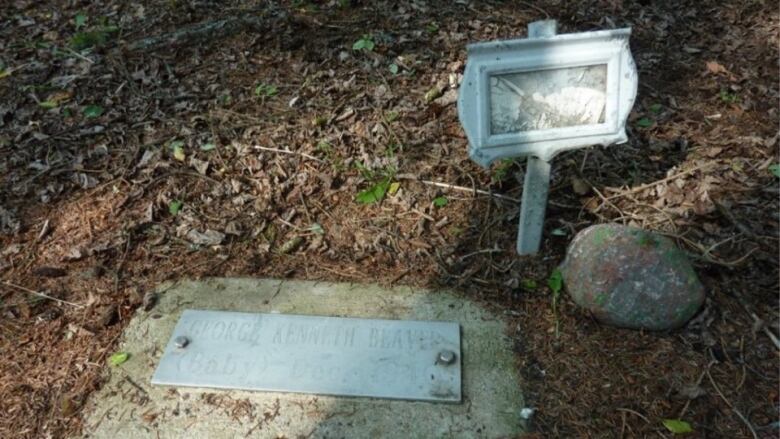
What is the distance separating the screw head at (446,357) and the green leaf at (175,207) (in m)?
1.56

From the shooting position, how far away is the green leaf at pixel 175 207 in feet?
9.26

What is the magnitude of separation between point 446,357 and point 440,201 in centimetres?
95

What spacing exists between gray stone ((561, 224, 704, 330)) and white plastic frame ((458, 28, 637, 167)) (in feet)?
1.47

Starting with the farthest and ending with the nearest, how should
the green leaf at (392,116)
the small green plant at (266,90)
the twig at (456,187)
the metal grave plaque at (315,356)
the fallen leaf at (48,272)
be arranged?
the small green plant at (266,90) < the green leaf at (392,116) < the twig at (456,187) < the fallen leaf at (48,272) < the metal grave plaque at (315,356)

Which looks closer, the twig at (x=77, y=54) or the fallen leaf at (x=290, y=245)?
the fallen leaf at (x=290, y=245)

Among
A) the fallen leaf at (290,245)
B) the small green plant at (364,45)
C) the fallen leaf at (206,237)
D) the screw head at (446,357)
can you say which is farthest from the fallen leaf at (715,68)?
the fallen leaf at (206,237)

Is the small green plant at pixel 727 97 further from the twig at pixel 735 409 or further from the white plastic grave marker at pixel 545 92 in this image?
the twig at pixel 735 409

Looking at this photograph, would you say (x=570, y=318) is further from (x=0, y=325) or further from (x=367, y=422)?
(x=0, y=325)

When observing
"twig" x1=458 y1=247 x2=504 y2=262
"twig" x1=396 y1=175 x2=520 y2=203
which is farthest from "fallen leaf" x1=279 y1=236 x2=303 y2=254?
"twig" x1=458 y1=247 x2=504 y2=262

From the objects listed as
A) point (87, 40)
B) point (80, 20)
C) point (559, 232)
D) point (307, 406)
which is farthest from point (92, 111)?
point (559, 232)

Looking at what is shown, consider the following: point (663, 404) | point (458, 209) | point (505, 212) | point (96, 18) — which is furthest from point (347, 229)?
point (96, 18)

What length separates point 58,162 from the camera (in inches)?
121

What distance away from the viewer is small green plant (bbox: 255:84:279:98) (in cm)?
348

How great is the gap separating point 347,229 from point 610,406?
4.62 ft
